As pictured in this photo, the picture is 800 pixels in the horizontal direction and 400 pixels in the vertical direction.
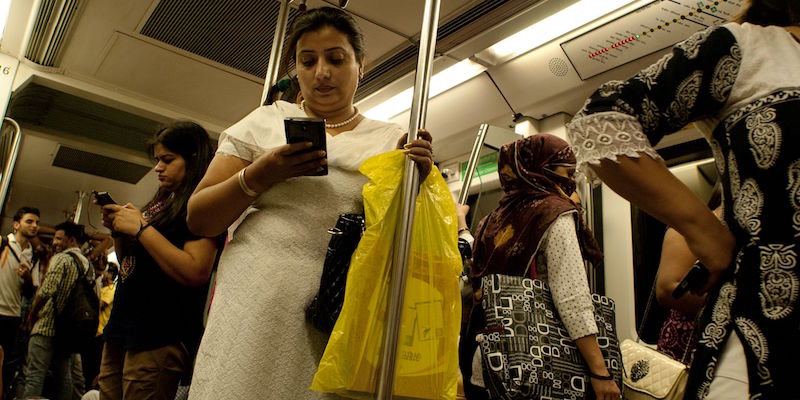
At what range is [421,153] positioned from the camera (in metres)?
1.24

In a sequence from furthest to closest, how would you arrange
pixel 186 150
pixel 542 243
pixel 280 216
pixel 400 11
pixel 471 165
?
pixel 400 11 → pixel 471 165 → pixel 186 150 → pixel 542 243 → pixel 280 216

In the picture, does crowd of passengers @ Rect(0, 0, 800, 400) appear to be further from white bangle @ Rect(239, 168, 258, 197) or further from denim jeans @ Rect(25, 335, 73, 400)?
denim jeans @ Rect(25, 335, 73, 400)

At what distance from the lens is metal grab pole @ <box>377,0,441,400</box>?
42.8 inches

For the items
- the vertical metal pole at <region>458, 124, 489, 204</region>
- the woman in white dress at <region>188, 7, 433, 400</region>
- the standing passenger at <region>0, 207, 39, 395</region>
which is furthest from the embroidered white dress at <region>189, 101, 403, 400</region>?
the standing passenger at <region>0, 207, 39, 395</region>

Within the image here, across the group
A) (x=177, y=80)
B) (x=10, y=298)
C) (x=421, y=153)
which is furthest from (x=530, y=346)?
(x=10, y=298)

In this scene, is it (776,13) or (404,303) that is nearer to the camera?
(776,13)

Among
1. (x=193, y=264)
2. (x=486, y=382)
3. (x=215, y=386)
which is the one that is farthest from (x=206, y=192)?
(x=486, y=382)

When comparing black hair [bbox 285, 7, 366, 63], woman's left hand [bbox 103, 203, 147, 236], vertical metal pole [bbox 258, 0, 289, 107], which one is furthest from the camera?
Answer: vertical metal pole [bbox 258, 0, 289, 107]

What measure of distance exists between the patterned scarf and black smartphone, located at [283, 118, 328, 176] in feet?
3.23

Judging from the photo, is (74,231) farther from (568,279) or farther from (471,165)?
(568,279)

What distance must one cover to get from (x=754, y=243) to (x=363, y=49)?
1.11 meters

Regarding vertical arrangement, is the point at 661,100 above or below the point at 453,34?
below

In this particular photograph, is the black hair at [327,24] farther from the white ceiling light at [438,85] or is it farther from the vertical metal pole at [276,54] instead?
the white ceiling light at [438,85]

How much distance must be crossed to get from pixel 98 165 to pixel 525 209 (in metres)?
7.00
